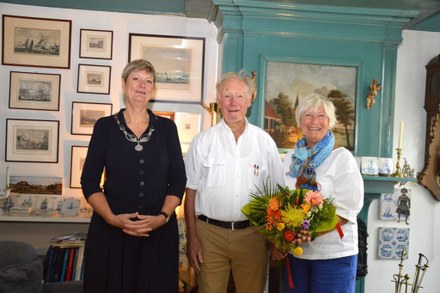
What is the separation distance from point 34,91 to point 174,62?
1.10 meters

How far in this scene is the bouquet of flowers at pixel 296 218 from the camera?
1.96 m

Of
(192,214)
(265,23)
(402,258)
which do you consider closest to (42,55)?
(265,23)

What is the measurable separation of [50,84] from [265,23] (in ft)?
5.58

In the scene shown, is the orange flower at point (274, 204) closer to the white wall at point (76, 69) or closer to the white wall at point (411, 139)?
the white wall at point (76, 69)

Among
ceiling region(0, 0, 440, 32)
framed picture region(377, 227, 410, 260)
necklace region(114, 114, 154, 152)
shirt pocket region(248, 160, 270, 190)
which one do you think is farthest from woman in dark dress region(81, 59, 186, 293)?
framed picture region(377, 227, 410, 260)

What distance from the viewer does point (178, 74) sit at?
373 centimetres

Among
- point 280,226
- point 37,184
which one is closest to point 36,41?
point 37,184

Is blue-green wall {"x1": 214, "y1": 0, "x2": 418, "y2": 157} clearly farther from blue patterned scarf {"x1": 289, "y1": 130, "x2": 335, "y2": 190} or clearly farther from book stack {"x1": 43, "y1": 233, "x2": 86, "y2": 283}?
book stack {"x1": 43, "y1": 233, "x2": 86, "y2": 283}

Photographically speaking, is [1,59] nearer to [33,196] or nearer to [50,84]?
[50,84]

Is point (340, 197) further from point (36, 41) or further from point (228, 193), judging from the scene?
point (36, 41)

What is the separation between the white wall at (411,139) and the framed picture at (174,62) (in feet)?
5.38

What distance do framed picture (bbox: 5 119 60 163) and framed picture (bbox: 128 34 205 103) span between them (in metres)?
0.84

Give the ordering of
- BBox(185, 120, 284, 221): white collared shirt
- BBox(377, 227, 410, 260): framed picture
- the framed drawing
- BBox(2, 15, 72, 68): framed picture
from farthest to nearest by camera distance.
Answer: BBox(377, 227, 410, 260): framed picture < BBox(2, 15, 72, 68): framed picture < the framed drawing < BBox(185, 120, 284, 221): white collared shirt

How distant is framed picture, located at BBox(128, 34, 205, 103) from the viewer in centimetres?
370
